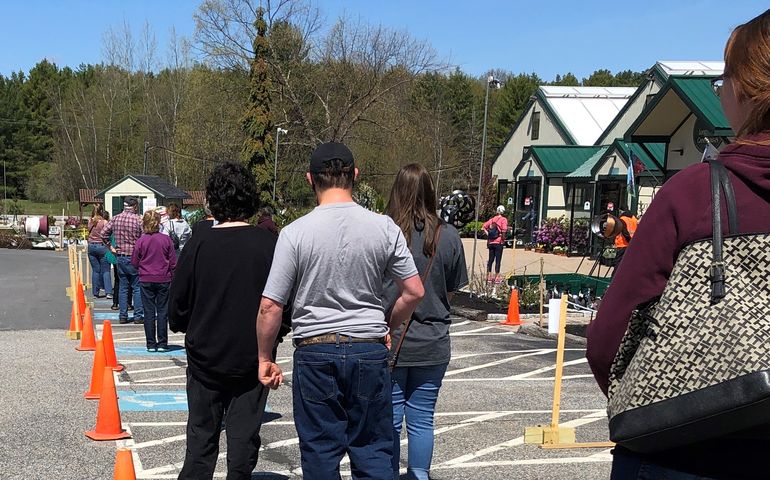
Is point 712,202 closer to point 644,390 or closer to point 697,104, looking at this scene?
point 644,390

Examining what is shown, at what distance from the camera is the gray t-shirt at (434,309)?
4434mm

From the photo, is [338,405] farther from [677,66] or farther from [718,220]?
[677,66]

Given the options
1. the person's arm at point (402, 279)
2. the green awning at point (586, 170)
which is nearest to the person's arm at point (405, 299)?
the person's arm at point (402, 279)

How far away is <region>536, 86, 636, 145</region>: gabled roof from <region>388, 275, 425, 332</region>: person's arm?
32316mm

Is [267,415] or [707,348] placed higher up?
[707,348]

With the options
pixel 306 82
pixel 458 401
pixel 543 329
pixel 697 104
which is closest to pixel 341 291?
pixel 458 401

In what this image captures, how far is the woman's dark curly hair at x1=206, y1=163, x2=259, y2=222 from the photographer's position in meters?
4.35

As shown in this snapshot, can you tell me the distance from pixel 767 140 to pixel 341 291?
216 centimetres

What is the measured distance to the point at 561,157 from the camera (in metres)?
33.4

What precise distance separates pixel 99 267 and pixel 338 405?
46.9ft

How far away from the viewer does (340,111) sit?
39.9 meters

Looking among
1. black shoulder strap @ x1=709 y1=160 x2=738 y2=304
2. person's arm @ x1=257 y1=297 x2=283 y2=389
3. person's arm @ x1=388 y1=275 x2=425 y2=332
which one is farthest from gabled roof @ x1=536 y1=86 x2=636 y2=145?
black shoulder strap @ x1=709 y1=160 x2=738 y2=304

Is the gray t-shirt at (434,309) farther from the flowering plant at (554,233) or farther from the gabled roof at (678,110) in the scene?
the flowering plant at (554,233)

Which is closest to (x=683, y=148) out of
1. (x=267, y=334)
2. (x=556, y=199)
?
(x=556, y=199)
